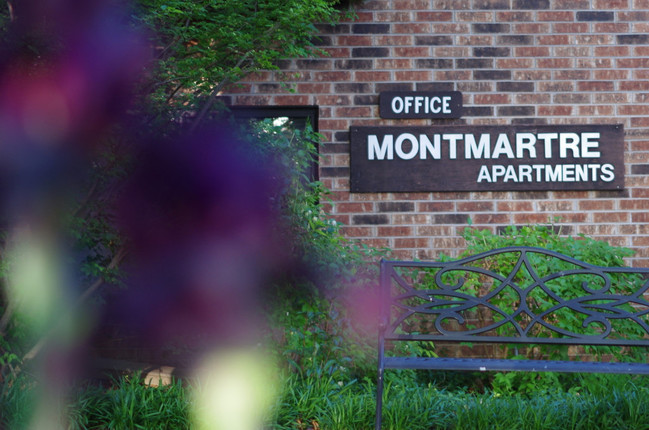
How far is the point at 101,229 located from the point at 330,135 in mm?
2612

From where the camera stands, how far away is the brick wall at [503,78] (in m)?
5.39

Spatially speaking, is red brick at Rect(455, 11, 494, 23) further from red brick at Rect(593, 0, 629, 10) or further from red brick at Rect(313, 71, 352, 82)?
red brick at Rect(313, 71, 352, 82)

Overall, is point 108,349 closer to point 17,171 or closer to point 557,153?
point 17,171

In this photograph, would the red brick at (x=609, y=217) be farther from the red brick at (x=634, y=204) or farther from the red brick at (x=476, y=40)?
the red brick at (x=476, y=40)

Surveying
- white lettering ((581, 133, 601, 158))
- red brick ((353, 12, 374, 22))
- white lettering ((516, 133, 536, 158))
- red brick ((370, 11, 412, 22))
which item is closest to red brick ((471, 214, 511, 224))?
white lettering ((516, 133, 536, 158))

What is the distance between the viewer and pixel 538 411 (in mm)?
3410

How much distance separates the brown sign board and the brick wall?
0.22 feet

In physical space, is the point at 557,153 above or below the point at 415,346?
above

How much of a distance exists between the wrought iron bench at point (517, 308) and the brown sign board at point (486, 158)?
2.58 ft

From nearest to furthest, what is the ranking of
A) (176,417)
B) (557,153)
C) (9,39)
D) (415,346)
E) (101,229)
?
(9,39), (101,229), (176,417), (415,346), (557,153)

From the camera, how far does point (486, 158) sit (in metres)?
5.38

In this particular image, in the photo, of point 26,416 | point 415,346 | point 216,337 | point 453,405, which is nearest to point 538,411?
point 453,405

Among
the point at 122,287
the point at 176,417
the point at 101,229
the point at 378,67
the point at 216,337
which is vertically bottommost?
the point at 176,417

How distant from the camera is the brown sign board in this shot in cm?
536
